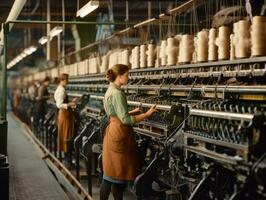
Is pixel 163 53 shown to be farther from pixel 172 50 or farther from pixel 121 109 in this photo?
pixel 121 109

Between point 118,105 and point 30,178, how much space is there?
13.0 feet

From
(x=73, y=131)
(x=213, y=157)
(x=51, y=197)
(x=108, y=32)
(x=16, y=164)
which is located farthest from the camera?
(x=108, y=32)

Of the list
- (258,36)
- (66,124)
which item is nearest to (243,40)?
(258,36)

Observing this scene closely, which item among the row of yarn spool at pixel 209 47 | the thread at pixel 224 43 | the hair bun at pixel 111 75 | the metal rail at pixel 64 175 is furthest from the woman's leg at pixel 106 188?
the thread at pixel 224 43

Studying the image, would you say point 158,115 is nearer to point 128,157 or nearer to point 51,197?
point 128,157

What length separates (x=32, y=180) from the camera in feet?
25.5

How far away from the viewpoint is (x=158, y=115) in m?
4.77

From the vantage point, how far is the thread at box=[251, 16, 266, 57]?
3.41 meters

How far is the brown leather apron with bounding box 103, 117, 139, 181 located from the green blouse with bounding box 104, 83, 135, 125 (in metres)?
0.10

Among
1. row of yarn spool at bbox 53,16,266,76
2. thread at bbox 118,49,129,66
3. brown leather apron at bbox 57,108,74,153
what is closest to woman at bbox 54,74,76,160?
brown leather apron at bbox 57,108,74,153

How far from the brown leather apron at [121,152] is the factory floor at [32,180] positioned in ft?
4.50

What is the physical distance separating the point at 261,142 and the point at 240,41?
95 cm

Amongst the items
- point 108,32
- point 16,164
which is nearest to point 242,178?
point 16,164

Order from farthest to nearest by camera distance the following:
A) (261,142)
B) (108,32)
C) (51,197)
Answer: (108,32), (51,197), (261,142)
